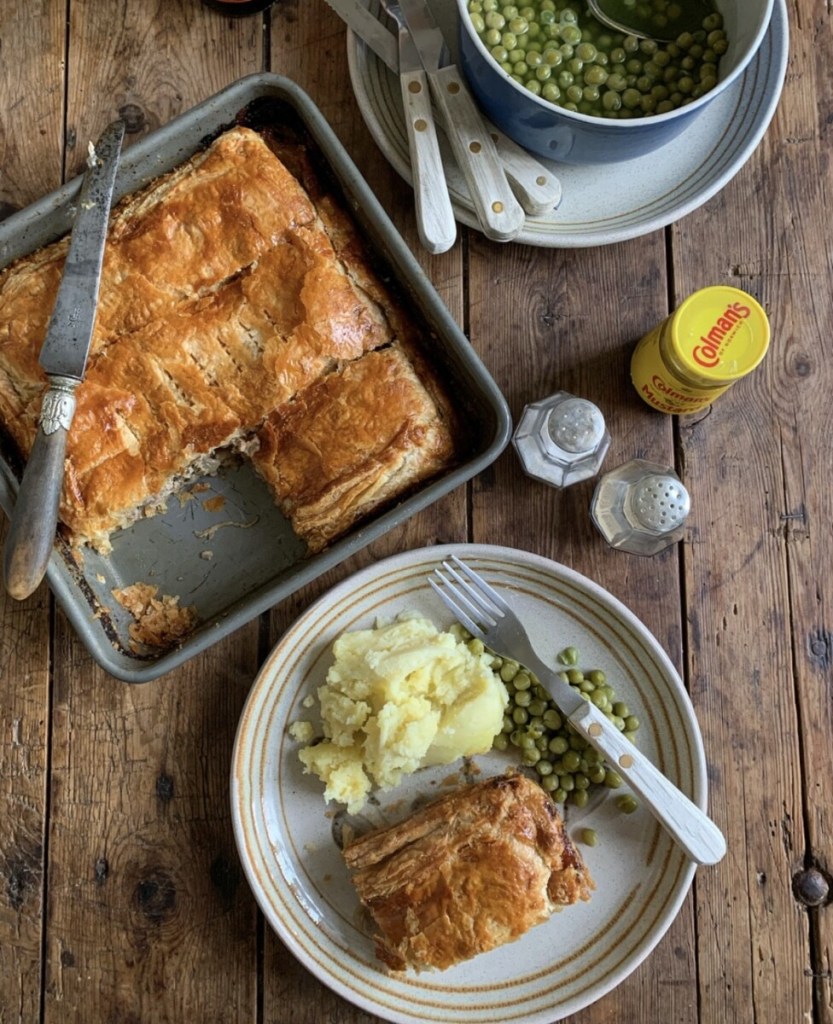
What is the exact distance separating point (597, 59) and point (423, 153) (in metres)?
0.51

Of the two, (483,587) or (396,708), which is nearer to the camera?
(396,708)

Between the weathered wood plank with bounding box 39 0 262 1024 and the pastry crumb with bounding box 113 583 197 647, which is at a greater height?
the pastry crumb with bounding box 113 583 197 647

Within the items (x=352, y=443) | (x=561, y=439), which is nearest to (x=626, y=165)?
(x=561, y=439)

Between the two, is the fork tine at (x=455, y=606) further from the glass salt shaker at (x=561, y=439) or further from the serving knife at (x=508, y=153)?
the serving knife at (x=508, y=153)

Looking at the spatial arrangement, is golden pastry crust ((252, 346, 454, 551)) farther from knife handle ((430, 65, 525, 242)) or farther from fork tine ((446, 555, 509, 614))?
knife handle ((430, 65, 525, 242))

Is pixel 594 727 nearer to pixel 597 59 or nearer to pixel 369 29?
pixel 597 59

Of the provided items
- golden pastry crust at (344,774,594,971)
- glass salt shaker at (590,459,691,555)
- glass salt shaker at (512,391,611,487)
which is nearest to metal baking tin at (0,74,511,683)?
glass salt shaker at (512,391,611,487)

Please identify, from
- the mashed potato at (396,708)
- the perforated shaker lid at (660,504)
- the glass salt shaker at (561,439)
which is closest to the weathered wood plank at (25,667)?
the mashed potato at (396,708)

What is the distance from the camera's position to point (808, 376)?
2.83m

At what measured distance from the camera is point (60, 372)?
2375 mm

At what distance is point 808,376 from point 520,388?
34.5 inches

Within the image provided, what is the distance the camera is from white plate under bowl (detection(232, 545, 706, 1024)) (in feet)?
8.41

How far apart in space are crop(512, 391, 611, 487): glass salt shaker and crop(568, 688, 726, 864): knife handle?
668 mm

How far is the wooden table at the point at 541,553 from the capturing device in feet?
8.86
